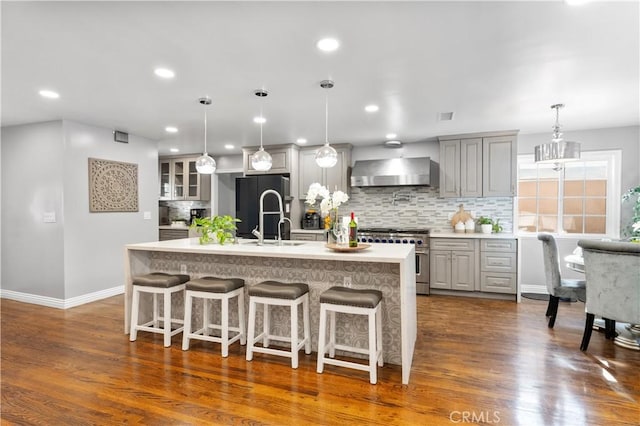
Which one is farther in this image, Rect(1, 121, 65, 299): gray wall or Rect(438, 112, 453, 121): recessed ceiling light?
Rect(1, 121, 65, 299): gray wall

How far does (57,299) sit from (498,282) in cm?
571

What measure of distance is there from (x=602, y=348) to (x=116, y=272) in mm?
5696

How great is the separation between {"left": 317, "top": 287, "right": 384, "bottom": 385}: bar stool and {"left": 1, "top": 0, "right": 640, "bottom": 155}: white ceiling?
1.71 meters

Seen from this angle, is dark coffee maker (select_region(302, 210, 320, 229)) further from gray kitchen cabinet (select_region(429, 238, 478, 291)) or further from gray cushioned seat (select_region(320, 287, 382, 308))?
gray cushioned seat (select_region(320, 287, 382, 308))

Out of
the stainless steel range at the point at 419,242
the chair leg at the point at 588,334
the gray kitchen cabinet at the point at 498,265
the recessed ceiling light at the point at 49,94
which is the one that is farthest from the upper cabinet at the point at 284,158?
the chair leg at the point at 588,334

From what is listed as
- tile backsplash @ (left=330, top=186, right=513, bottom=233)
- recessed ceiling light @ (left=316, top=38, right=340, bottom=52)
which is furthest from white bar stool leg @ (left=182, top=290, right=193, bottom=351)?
tile backsplash @ (left=330, top=186, right=513, bottom=233)

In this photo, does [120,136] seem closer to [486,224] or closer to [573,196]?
[486,224]

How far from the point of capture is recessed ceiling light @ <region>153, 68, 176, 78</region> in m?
2.76

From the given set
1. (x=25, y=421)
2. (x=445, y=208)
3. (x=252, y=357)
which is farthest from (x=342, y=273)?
(x=445, y=208)

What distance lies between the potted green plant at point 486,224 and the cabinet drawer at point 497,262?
392 millimetres

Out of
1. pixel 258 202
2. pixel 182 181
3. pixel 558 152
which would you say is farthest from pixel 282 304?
pixel 182 181

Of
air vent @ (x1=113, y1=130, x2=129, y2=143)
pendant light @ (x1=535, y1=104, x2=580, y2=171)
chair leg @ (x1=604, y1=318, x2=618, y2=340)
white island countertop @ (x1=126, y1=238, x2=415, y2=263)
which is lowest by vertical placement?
chair leg @ (x1=604, y1=318, x2=618, y2=340)

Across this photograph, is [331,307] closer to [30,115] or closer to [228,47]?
[228,47]

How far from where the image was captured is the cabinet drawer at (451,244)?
4.87m
